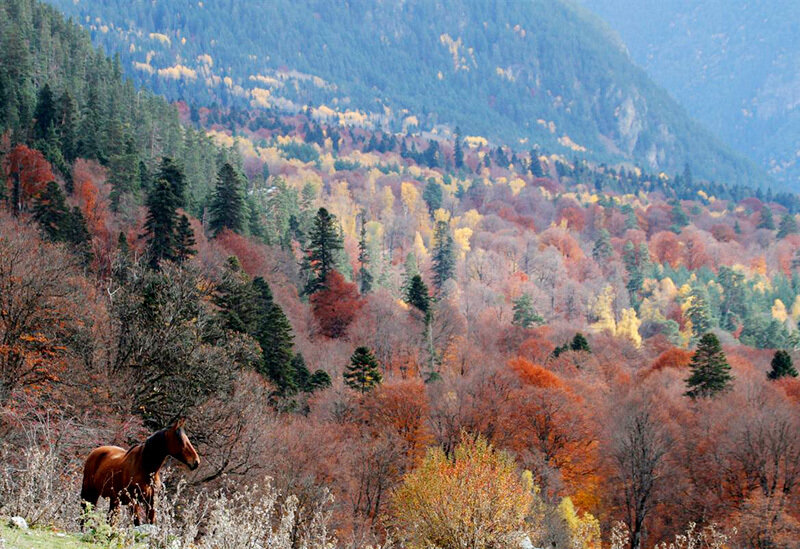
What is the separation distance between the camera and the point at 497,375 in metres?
53.5

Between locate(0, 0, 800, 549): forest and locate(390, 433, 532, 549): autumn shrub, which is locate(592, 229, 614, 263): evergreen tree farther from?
locate(390, 433, 532, 549): autumn shrub

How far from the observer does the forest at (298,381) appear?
66.6ft

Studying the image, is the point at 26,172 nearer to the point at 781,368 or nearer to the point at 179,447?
the point at 179,447

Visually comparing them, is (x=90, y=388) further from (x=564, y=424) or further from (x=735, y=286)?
(x=735, y=286)

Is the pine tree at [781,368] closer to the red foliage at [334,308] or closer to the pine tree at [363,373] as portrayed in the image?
the pine tree at [363,373]

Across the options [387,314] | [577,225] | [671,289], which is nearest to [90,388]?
[387,314]

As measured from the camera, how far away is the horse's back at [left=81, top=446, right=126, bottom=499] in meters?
11.5

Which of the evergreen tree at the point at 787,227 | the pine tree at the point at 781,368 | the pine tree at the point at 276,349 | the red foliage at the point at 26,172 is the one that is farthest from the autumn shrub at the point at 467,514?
the evergreen tree at the point at 787,227

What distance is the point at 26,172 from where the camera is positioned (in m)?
55.7

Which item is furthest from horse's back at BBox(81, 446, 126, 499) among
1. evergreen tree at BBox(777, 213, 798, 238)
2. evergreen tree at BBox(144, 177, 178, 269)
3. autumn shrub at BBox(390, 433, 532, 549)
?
evergreen tree at BBox(777, 213, 798, 238)

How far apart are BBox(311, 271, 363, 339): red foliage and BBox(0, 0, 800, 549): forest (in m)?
0.19

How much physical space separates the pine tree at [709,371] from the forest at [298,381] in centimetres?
21

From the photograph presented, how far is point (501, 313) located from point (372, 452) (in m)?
63.9

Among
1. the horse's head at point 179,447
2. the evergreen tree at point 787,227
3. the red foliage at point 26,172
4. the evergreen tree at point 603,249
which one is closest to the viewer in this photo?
the horse's head at point 179,447
